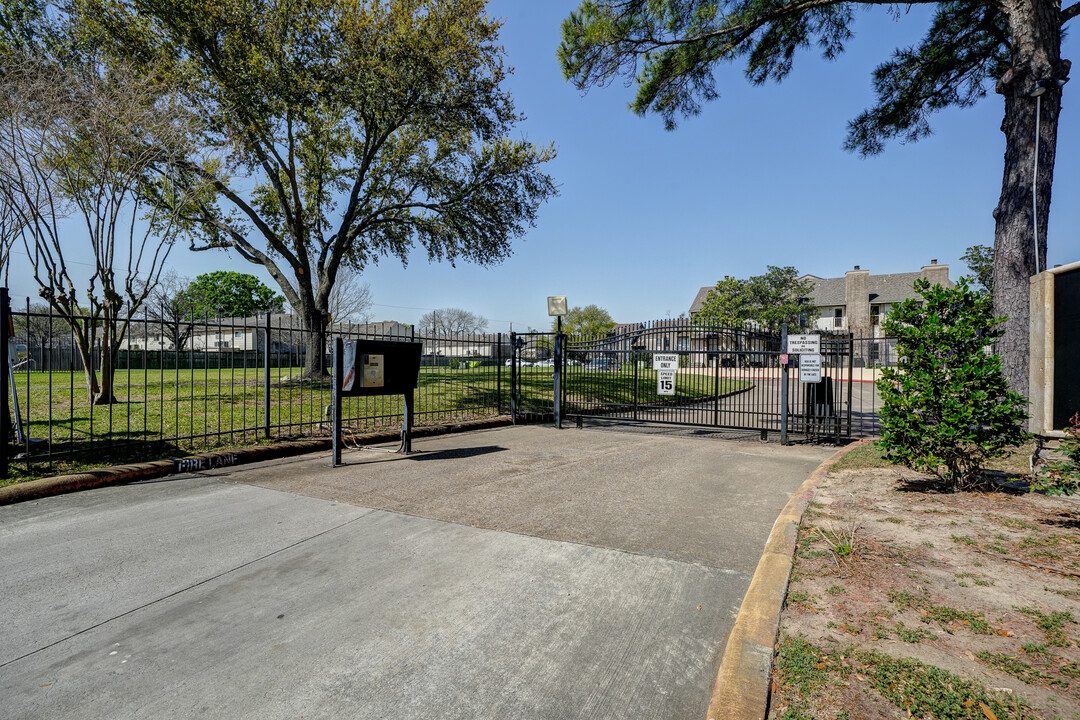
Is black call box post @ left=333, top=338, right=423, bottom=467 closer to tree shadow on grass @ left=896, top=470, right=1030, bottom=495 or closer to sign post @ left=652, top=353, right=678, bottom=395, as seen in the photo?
sign post @ left=652, top=353, right=678, bottom=395

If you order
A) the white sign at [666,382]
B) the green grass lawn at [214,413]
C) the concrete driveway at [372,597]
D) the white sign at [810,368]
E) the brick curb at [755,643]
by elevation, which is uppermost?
the white sign at [810,368]

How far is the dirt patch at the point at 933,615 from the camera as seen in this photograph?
7.22ft

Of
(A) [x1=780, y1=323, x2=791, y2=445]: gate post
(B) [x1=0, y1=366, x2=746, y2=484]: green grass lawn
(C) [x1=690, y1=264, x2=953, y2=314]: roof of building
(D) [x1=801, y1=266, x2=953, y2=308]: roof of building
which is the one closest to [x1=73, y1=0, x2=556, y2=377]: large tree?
(B) [x1=0, y1=366, x2=746, y2=484]: green grass lawn

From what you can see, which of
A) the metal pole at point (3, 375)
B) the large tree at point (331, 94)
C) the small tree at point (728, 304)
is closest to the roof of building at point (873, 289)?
the small tree at point (728, 304)

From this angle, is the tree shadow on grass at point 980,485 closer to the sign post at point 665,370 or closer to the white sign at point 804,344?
the white sign at point 804,344

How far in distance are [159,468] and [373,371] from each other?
2924 millimetres

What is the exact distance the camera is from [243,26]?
43.2 feet

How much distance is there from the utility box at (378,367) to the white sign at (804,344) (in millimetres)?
6885

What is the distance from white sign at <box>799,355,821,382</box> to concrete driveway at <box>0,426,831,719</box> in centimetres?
411

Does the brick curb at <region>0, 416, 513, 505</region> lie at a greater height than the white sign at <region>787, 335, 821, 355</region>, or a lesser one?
lesser

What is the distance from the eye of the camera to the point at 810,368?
9.55 meters

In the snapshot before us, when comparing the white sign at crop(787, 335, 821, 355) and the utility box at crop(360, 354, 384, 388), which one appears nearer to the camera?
the utility box at crop(360, 354, 384, 388)

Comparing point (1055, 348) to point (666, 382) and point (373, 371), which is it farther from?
point (373, 371)

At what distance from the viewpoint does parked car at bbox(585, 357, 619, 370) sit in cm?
1262
